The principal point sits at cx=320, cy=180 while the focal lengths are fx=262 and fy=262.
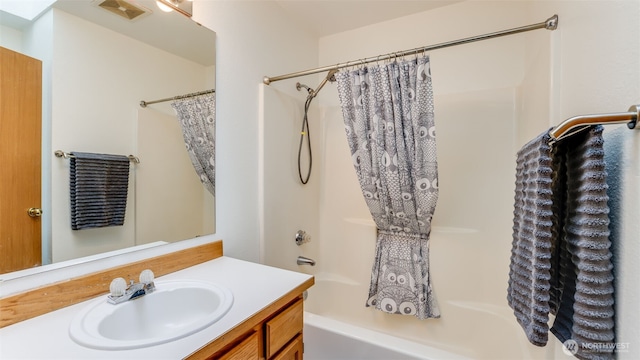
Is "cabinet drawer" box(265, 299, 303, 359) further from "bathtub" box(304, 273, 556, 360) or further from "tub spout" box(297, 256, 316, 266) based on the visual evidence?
"tub spout" box(297, 256, 316, 266)

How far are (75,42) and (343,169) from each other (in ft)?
5.43

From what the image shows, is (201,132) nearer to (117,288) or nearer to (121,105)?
(121,105)

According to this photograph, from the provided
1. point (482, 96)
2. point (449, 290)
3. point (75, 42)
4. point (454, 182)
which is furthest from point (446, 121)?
point (75, 42)

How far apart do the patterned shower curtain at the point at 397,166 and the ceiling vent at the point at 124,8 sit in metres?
0.99

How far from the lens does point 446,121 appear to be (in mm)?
1833

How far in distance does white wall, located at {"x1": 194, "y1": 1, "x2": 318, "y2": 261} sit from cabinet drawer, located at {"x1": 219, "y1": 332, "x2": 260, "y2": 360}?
674 mm

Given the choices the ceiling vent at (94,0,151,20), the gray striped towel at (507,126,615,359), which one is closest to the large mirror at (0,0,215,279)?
the ceiling vent at (94,0,151,20)

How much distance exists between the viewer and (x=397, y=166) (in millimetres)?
1527

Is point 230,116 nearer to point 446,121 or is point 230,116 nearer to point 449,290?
point 446,121

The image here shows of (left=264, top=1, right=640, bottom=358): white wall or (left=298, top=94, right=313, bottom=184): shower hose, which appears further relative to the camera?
(left=298, top=94, right=313, bottom=184): shower hose

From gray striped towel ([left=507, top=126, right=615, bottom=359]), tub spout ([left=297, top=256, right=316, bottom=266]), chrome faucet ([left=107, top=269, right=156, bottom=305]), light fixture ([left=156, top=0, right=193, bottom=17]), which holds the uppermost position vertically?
light fixture ([left=156, top=0, right=193, bottom=17])

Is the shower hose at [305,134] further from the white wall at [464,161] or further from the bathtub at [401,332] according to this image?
the bathtub at [401,332]

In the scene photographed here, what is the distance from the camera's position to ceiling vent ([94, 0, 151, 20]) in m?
0.97

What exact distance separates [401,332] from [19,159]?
2.13m
